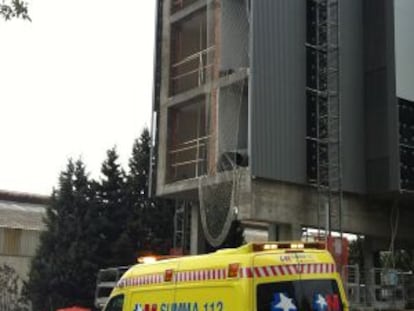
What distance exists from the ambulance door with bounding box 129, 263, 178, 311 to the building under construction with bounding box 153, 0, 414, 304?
11419mm

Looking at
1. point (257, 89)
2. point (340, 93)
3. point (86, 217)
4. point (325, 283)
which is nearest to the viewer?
point (325, 283)

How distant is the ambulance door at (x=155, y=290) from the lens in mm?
11211

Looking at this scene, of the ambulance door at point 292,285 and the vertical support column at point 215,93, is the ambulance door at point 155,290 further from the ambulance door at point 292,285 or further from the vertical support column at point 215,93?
the vertical support column at point 215,93

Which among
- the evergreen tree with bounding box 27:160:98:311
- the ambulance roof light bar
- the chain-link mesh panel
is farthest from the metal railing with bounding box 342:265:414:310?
the ambulance roof light bar

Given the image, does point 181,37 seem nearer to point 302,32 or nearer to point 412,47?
point 302,32

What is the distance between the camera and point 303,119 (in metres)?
25.0

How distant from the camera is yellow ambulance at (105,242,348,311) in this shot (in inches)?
377

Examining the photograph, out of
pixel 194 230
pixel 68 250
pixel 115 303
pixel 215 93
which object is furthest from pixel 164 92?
pixel 115 303

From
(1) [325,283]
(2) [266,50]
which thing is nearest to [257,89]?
(2) [266,50]

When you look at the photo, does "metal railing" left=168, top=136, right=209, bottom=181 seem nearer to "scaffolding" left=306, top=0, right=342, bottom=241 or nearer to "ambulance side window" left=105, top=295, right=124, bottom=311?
"scaffolding" left=306, top=0, right=342, bottom=241

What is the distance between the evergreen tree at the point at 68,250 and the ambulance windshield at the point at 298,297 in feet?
86.9

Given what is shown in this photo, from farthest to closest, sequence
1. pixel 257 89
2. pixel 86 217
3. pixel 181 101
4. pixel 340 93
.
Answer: pixel 86 217, pixel 181 101, pixel 340 93, pixel 257 89

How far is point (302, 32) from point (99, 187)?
1593 cm

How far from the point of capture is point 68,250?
36469 mm
